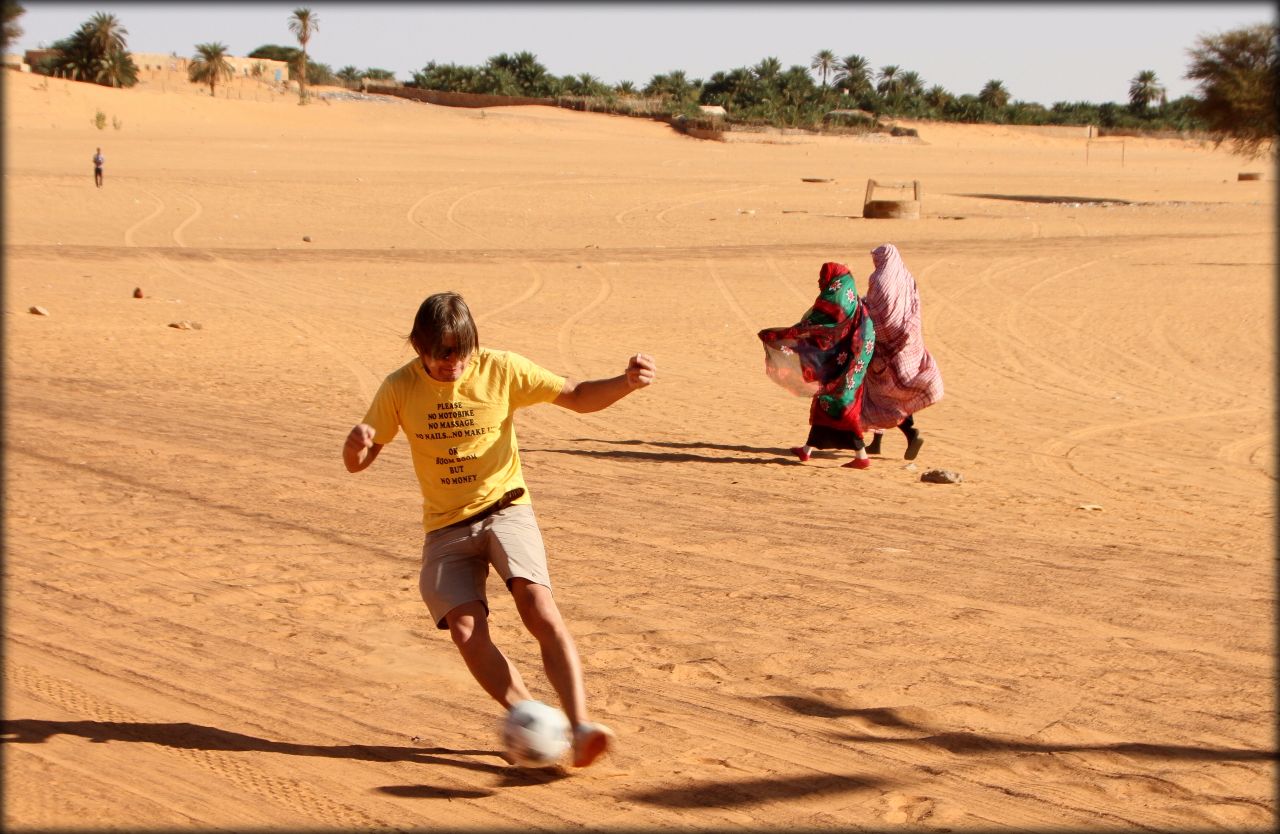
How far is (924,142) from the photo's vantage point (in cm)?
7481

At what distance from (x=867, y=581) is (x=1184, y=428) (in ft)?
23.7

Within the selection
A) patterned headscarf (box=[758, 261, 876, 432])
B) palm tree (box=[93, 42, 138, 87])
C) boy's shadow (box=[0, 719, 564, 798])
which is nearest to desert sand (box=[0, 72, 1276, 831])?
boy's shadow (box=[0, 719, 564, 798])

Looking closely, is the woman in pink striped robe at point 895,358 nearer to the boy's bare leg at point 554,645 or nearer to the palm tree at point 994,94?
the boy's bare leg at point 554,645

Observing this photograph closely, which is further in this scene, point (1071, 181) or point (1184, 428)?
point (1071, 181)

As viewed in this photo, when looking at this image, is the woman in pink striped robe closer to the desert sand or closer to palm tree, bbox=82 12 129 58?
the desert sand

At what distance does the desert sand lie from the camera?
4.55 m

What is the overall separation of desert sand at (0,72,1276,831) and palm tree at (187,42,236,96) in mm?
58312

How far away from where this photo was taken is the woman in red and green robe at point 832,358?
431 inches

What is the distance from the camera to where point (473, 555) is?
15.7ft

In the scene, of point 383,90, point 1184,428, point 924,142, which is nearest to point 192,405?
point 1184,428

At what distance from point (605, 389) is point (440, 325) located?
631 millimetres

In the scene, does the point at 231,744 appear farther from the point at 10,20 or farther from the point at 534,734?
the point at 10,20

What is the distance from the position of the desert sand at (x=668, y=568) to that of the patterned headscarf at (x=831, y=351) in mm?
549

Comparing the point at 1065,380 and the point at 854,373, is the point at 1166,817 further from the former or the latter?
the point at 1065,380
